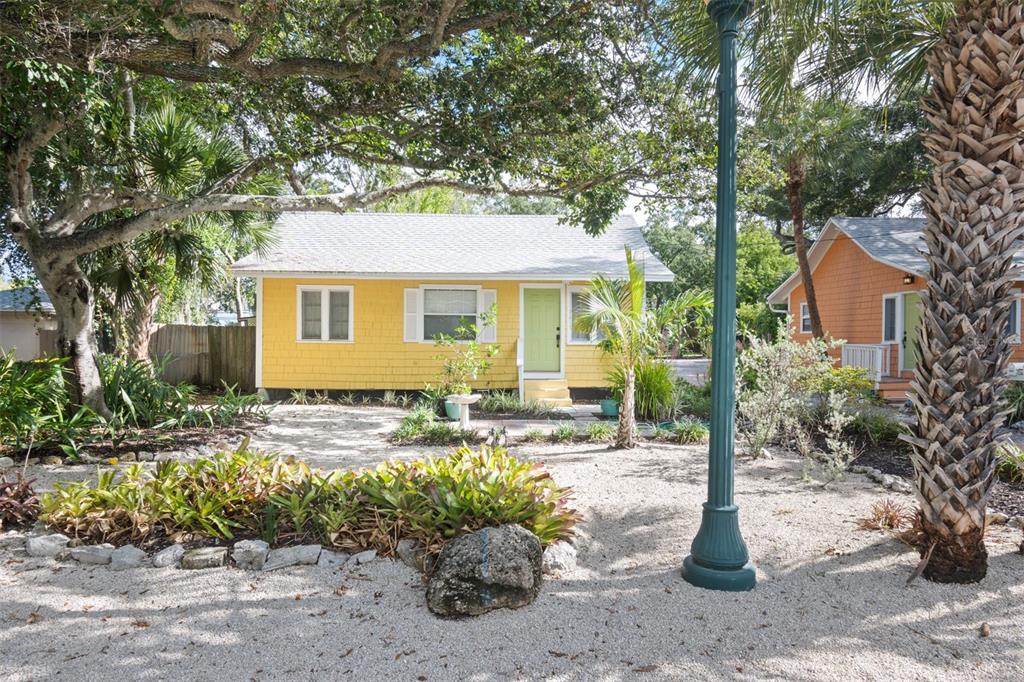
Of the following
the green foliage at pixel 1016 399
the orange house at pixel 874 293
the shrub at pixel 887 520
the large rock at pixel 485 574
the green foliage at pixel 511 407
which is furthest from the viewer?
the orange house at pixel 874 293

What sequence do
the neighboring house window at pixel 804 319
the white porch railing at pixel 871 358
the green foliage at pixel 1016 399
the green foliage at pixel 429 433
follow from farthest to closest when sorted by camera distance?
the neighboring house window at pixel 804 319
the white porch railing at pixel 871 358
the green foliage at pixel 1016 399
the green foliage at pixel 429 433

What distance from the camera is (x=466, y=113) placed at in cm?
730

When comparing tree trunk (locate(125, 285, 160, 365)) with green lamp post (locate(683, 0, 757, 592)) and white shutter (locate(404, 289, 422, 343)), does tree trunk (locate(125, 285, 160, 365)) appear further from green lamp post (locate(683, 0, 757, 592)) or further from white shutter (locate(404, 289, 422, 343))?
green lamp post (locate(683, 0, 757, 592))

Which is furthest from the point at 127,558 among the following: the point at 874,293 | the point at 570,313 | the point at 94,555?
the point at 874,293

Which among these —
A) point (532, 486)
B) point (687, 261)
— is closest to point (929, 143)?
point (532, 486)

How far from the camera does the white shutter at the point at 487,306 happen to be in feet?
45.1

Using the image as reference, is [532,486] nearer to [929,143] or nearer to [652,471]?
[652,471]

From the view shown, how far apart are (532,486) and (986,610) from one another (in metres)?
2.96

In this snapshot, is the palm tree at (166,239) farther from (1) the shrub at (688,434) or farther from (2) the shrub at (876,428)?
(2) the shrub at (876,428)

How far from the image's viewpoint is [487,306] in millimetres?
13883

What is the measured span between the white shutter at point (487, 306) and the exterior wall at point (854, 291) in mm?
6980

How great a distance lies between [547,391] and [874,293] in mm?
9571

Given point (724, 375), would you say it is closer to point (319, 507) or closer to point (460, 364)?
point (319, 507)

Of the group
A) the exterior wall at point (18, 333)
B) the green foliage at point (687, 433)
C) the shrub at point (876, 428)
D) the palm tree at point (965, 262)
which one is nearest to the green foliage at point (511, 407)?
the green foliage at point (687, 433)
